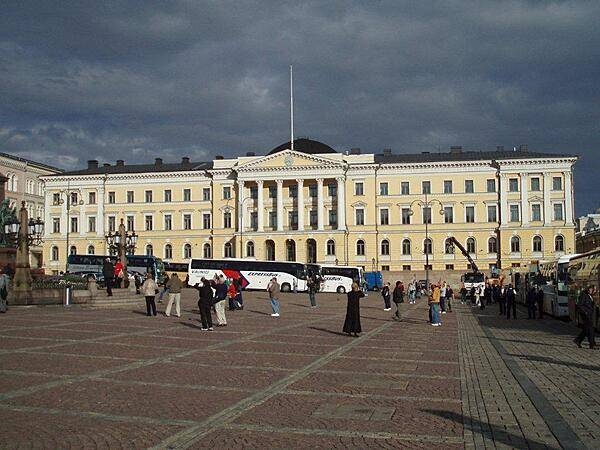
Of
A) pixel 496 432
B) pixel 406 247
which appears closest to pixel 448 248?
pixel 406 247

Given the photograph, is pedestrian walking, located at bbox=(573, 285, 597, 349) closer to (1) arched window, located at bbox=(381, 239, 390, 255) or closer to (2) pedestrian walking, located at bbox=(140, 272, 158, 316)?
(2) pedestrian walking, located at bbox=(140, 272, 158, 316)

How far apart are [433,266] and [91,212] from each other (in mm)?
47533

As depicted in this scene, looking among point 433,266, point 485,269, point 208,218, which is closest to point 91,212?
point 208,218

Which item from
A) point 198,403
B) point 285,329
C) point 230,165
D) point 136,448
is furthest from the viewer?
point 230,165

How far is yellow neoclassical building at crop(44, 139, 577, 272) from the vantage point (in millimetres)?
83812

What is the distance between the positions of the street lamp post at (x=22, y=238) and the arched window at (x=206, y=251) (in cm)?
5917

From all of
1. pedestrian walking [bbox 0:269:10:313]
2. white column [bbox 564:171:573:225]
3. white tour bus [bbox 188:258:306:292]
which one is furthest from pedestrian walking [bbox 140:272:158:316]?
white column [bbox 564:171:573:225]

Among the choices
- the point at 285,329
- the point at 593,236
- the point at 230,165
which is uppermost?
the point at 230,165

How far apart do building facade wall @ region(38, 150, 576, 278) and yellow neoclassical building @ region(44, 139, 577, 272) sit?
14 centimetres

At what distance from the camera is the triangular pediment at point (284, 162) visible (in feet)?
286

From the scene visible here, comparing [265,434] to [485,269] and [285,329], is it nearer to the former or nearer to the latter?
[285,329]

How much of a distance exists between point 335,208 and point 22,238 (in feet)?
200

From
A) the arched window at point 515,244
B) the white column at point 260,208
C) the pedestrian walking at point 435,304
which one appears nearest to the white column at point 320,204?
the white column at point 260,208

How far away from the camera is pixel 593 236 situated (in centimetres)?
10019
